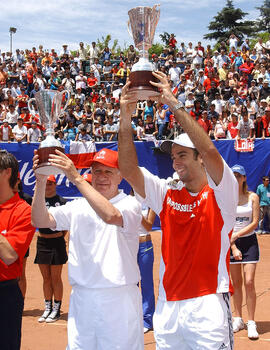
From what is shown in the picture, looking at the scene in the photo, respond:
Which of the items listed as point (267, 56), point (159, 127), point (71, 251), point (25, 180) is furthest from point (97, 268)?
point (267, 56)

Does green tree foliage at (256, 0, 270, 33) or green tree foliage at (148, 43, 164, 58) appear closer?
green tree foliage at (148, 43, 164, 58)

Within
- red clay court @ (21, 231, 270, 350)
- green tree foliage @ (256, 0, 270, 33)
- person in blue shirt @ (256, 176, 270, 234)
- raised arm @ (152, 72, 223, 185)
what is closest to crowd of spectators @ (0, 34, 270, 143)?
person in blue shirt @ (256, 176, 270, 234)

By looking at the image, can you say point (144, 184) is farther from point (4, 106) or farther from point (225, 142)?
point (4, 106)

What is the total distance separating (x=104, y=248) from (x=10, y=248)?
62 centimetres

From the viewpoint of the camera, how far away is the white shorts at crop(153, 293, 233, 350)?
2.85 metres

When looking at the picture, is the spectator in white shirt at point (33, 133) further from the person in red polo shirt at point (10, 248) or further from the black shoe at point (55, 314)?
the person in red polo shirt at point (10, 248)

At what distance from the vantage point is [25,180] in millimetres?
14461

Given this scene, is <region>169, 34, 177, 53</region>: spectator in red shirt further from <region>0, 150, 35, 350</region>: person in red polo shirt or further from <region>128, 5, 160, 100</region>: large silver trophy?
<region>0, 150, 35, 350</region>: person in red polo shirt

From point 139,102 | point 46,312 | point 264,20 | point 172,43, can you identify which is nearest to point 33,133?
point 139,102

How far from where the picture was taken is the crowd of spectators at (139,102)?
16391mm

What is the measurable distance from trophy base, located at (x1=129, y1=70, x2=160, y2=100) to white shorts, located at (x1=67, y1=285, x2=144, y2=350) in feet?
4.21

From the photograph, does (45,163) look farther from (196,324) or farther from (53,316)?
(53,316)

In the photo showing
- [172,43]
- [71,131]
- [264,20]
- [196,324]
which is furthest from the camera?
[264,20]

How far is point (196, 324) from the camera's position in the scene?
286 centimetres
